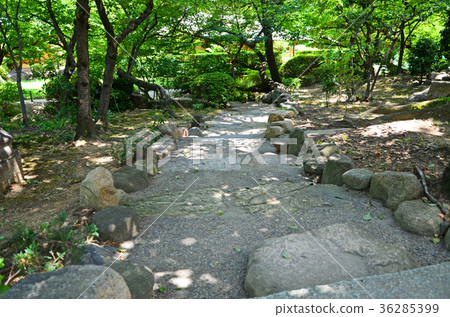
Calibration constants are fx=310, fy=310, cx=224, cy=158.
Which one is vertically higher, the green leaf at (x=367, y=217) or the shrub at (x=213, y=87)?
the shrub at (x=213, y=87)

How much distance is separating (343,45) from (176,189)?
10093mm

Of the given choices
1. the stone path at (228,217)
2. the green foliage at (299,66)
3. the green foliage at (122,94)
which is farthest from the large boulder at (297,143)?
the green foliage at (299,66)

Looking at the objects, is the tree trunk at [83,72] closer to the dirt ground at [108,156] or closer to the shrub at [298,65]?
the dirt ground at [108,156]

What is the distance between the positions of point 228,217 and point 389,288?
202cm

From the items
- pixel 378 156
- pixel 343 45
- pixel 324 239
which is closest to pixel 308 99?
pixel 343 45

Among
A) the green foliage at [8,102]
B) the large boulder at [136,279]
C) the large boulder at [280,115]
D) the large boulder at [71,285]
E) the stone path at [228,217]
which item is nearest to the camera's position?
the large boulder at [71,285]

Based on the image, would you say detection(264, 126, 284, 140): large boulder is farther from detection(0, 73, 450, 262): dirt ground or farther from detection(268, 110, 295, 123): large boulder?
detection(268, 110, 295, 123): large boulder

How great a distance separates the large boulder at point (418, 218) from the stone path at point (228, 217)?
97mm

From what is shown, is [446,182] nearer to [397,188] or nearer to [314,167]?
[397,188]

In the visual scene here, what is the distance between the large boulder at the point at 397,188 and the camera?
3684 mm

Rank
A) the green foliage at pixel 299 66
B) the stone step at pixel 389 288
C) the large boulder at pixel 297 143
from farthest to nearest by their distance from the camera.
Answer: the green foliage at pixel 299 66 → the large boulder at pixel 297 143 → the stone step at pixel 389 288

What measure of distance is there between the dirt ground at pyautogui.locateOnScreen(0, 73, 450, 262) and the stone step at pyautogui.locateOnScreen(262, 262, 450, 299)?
1.76 metres

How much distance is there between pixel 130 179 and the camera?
15.7 ft

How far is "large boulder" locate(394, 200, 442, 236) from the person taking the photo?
10.7ft
